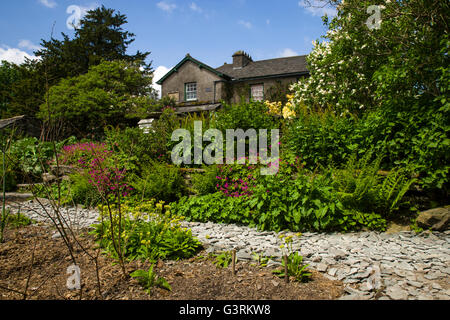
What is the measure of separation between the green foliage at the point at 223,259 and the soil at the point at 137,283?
0.05 metres

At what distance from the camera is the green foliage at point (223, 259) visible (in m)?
2.54

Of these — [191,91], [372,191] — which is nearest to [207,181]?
[372,191]

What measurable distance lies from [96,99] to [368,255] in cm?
1347

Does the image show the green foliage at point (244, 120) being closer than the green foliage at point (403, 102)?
No

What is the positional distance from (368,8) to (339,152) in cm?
252

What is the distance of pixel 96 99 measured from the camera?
1315 cm

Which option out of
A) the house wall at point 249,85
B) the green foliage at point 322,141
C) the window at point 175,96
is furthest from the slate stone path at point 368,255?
the window at point 175,96

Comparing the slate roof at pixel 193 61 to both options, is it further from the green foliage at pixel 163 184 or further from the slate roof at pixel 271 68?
the green foliage at pixel 163 184

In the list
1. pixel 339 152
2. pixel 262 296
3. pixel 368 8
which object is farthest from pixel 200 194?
pixel 368 8

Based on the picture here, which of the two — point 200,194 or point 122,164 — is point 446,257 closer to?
point 200,194

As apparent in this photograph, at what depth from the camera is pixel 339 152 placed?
15.7 feet

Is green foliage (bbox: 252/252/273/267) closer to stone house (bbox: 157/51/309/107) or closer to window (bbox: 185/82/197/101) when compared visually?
stone house (bbox: 157/51/309/107)

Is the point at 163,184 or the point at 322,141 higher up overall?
the point at 322,141

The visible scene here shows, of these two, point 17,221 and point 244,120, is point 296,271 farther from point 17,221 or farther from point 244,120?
point 244,120
